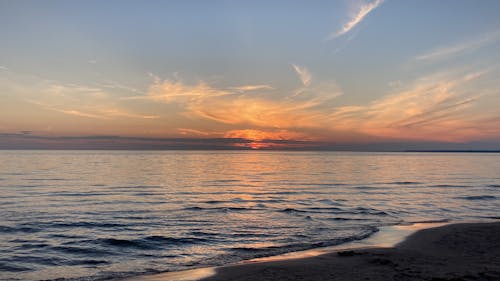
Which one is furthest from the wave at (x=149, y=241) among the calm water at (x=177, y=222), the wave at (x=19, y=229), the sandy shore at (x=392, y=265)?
the sandy shore at (x=392, y=265)

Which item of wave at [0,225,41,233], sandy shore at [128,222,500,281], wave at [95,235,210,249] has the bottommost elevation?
wave at [0,225,41,233]

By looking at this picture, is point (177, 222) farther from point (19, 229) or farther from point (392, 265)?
point (392, 265)

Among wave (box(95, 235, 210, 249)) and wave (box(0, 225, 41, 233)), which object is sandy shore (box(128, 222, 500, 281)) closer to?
wave (box(95, 235, 210, 249))

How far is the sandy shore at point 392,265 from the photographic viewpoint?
11.5 meters

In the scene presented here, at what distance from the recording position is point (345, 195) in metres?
37.1

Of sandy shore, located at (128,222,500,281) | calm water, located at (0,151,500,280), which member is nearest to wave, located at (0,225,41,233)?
calm water, located at (0,151,500,280)

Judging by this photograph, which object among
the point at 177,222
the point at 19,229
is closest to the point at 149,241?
the point at 177,222

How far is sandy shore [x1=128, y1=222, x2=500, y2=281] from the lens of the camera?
11.5 m

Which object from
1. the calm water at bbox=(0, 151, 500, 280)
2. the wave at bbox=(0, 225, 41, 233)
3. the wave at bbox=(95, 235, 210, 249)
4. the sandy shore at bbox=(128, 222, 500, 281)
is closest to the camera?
the sandy shore at bbox=(128, 222, 500, 281)

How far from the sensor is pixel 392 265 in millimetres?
12711

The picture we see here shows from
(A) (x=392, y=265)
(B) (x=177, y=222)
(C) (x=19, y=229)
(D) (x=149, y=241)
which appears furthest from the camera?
(B) (x=177, y=222)

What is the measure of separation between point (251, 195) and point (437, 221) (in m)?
17.5

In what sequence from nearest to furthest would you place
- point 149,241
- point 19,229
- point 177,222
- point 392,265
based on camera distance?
point 392,265 → point 149,241 → point 19,229 → point 177,222

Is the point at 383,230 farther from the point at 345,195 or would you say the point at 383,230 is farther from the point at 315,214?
the point at 345,195
